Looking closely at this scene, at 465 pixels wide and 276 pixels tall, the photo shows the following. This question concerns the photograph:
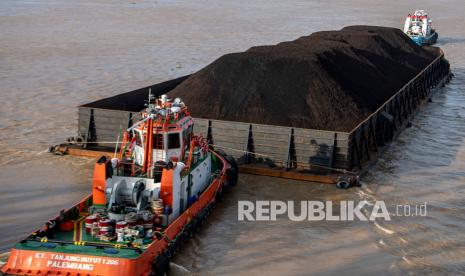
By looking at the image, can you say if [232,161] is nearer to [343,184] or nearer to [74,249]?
[343,184]

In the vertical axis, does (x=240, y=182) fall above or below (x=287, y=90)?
below

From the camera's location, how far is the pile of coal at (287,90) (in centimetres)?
2138

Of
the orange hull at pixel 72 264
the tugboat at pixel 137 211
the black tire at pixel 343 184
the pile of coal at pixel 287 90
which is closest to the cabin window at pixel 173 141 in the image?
the tugboat at pixel 137 211

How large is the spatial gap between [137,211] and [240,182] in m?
6.22

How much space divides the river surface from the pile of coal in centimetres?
231

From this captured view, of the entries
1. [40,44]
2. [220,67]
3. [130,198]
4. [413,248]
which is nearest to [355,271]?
[413,248]

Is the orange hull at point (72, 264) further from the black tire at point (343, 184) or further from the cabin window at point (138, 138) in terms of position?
the black tire at point (343, 184)

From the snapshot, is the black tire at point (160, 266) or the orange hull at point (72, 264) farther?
the black tire at point (160, 266)

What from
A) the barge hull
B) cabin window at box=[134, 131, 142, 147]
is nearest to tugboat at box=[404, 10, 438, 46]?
the barge hull

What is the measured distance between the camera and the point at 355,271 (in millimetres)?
13992

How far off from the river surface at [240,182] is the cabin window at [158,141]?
2462 millimetres

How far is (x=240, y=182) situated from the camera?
19.5m

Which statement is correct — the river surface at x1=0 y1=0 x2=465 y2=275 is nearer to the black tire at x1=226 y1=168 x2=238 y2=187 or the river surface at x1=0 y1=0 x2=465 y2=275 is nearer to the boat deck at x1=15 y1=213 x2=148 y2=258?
the black tire at x1=226 y1=168 x2=238 y2=187

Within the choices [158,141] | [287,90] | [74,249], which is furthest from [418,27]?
[74,249]
